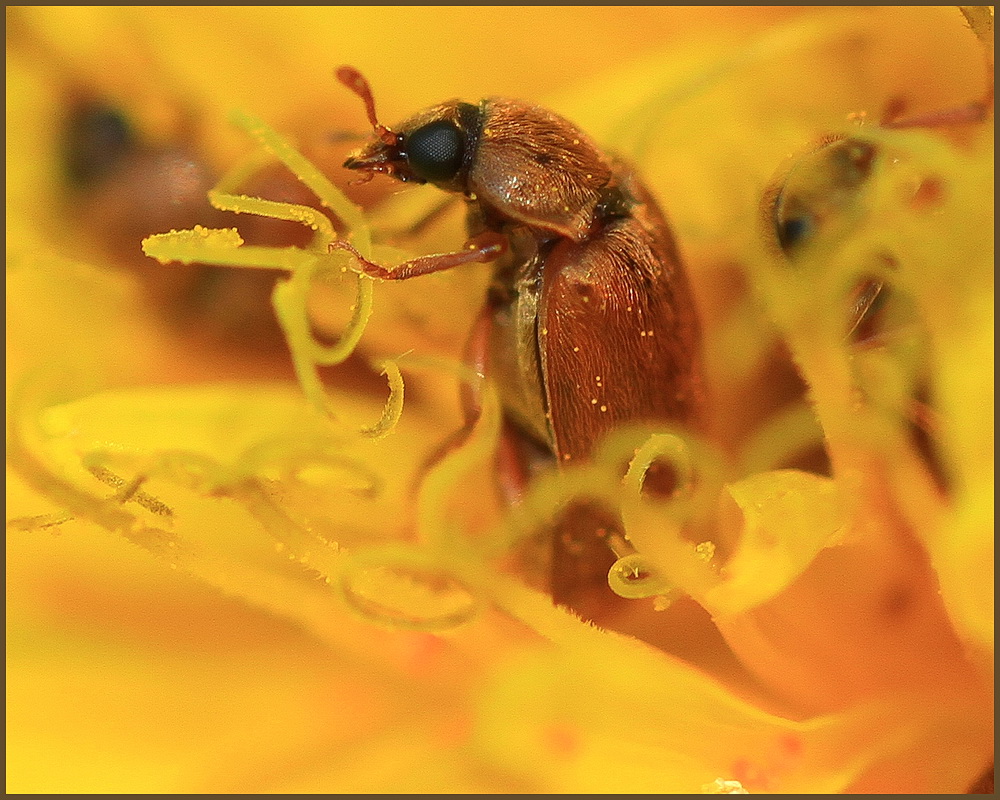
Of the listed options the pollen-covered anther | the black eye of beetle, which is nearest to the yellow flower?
the pollen-covered anther

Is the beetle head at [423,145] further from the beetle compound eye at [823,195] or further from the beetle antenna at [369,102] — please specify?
the beetle compound eye at [823,195]

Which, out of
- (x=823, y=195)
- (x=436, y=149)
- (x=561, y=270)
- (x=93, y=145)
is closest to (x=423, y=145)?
(x=436, y=149)

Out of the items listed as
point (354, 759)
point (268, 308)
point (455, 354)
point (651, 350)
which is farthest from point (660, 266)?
point (354, 759)

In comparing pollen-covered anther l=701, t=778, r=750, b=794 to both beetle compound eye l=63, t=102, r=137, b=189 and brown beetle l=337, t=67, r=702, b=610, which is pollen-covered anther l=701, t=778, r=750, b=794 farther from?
beetle compound eye l=63, t=102, r=137, b=189

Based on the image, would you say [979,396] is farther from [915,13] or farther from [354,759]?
[354,759]

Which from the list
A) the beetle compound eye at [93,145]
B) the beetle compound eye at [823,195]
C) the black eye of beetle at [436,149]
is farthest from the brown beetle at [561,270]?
the beetle compound eye at [93,145]

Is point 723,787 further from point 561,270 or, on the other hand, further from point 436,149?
point 436,149
